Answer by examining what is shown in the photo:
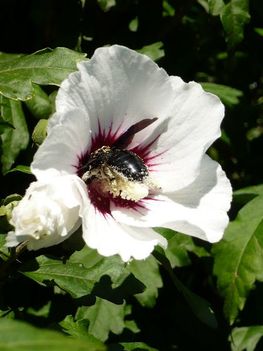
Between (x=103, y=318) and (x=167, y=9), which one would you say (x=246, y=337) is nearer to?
(x=103, y=318)

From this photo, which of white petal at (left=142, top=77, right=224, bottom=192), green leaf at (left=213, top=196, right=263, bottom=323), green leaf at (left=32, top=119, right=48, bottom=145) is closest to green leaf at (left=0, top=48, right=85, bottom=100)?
green leaf at (left=32, top=119, right=48, bottom=145)

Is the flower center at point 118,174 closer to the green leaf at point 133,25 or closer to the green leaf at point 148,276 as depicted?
the green leaf at point 148,276

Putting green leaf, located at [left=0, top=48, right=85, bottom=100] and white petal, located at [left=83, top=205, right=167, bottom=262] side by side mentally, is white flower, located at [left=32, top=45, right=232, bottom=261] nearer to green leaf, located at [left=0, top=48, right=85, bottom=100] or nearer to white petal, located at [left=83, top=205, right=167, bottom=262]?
white petal, located at [left=83, top=205, right=167, bottom=262]

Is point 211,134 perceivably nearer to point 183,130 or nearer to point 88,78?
point 183,130

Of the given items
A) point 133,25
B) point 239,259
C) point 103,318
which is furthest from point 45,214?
point 133,25

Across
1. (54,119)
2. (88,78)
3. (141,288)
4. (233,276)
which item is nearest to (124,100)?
(88,78)

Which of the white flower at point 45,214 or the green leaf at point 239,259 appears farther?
the green leaf at point 239,259

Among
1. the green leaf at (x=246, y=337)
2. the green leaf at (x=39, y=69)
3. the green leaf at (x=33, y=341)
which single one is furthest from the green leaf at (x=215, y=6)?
the green leaf at (x=33, y=341)
